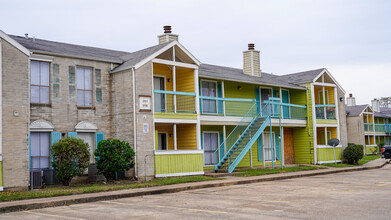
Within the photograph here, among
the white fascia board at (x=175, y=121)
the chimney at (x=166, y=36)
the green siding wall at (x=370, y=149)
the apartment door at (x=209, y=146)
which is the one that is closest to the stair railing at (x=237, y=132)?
the apartment door at (x=209, y=146)

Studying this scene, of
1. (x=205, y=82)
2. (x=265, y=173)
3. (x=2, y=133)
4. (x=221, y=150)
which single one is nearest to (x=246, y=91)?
(x=205, y=82)

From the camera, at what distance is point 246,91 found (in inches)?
1027

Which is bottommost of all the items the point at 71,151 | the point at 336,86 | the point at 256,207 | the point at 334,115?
the point at 256,207

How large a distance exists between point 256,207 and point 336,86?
20.8m

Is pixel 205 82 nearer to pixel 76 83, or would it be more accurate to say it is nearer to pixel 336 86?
pixel 76 83

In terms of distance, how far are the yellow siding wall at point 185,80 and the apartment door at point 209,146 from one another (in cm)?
330

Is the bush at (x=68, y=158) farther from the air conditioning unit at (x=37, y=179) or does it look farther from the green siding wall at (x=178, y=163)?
the green siding wall at (x=178, y=163)

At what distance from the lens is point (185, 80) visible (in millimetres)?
21562

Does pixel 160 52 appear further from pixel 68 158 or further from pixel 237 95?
pixel 237 95

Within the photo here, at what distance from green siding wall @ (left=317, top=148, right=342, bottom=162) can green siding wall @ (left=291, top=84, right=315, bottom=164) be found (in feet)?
1.77

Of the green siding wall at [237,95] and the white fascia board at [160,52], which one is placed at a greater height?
the white fascia board at [160,52]

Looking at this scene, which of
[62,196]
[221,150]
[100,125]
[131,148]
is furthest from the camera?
[221,150]

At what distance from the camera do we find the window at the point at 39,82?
680 inches

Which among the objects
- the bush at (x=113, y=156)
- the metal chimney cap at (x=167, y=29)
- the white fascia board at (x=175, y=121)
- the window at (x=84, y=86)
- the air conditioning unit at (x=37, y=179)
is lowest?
the air conditioning unit at (x=37, y=179)
